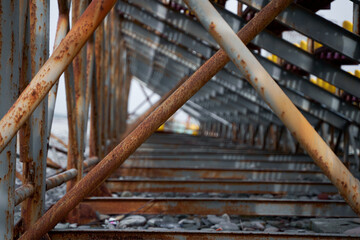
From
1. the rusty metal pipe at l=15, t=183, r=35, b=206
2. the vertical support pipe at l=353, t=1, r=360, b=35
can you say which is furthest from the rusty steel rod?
the vertical support pipe at l=353, t=1, r=360, b=35

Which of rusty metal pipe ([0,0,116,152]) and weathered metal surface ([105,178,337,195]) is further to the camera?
weathered metal surface ([105,178,337,195])

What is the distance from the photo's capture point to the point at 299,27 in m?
4.49

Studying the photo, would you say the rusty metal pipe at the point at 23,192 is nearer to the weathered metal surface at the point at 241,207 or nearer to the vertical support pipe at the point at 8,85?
the vertical support pipe at the point at 8,85

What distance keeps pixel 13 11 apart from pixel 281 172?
504cm

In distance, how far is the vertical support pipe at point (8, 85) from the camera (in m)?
2.13

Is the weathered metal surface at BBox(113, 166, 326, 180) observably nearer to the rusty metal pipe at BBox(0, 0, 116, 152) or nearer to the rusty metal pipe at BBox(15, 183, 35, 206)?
the rusty metal pipe at BBox(15, 183, 35, 206)

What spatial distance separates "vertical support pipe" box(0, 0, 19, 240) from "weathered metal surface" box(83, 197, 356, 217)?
1858 mm

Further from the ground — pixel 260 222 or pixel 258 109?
pixel 258 109

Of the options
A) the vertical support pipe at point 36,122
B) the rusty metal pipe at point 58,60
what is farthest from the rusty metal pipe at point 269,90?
the vertical support pipe at point 36,122

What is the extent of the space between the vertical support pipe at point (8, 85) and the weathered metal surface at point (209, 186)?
2.93 metres

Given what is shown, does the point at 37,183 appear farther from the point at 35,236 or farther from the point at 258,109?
the point at 258,109

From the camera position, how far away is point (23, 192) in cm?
255

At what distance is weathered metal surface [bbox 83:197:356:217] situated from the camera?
3.95 meters

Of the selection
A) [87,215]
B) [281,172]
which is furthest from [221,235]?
[281,172]
